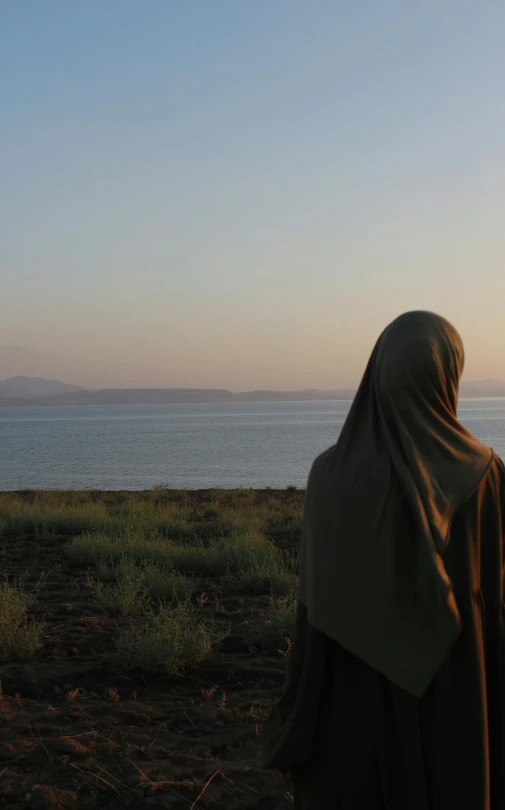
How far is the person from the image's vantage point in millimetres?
1697

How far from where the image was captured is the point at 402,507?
1.70m

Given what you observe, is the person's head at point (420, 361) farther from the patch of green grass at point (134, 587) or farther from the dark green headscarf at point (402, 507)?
the patch of green grass at point (134, 587)

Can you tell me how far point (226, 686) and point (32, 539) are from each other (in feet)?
22.9

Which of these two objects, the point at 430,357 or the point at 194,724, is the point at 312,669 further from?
the point at 194,724

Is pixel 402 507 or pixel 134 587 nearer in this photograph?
pixel 402 507

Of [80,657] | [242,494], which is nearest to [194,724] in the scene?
[80,657]

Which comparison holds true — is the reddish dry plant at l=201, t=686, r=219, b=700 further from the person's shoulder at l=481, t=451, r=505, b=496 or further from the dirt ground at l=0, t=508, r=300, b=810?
the person's shoulder at l=481, t=451, r=505, b=496

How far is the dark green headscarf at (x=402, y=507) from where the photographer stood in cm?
A: 168

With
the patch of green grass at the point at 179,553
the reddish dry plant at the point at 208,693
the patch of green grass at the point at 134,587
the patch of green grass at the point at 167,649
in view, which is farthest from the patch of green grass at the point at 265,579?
the reddish dry plant at the point at 208,693

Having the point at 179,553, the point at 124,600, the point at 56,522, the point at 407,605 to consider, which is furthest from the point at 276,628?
the point at 56,522

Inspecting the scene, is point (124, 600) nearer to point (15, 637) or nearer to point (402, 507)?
point (15, 637)

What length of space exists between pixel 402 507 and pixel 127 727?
3.33 metres

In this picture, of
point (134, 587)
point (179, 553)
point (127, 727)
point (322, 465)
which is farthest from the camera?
point (179, 553)

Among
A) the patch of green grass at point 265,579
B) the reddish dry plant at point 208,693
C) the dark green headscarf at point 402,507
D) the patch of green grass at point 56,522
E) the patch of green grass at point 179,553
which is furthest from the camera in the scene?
the patch of green grass at point 56,522
